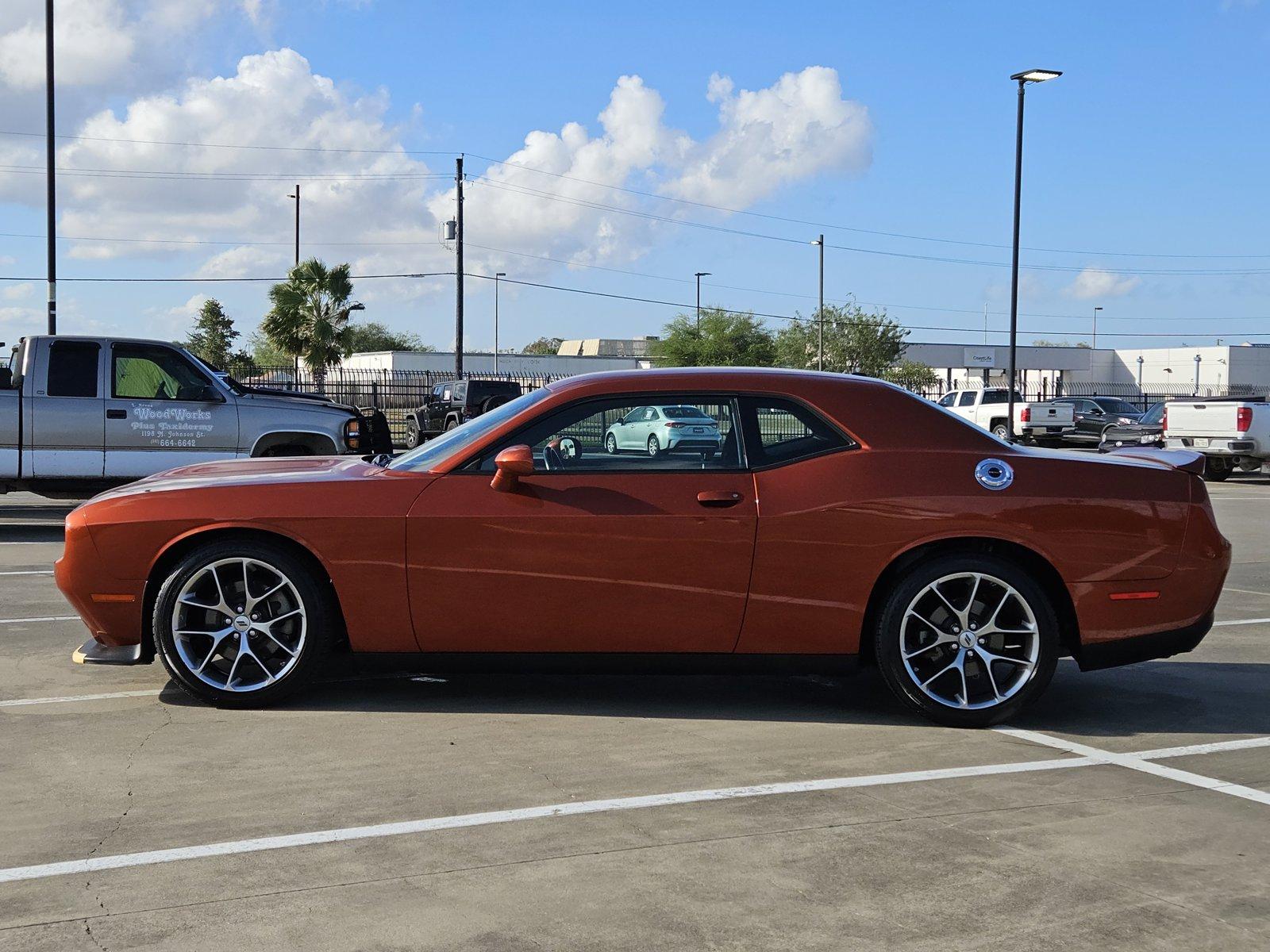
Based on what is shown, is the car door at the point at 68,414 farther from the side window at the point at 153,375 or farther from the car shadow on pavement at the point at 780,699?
the car shadow on pavement at the point at 780,699

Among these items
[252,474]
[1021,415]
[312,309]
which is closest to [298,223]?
[312,309]

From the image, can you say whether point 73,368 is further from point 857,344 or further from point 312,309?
point 857,344

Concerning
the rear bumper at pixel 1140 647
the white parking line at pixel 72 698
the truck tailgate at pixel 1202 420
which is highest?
the truck tailgate at pixel 1202 420

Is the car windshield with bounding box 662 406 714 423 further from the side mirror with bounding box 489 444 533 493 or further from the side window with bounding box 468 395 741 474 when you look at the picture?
the side mirror with bounding box 489 444 533 493

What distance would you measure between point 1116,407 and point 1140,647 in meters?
36.5

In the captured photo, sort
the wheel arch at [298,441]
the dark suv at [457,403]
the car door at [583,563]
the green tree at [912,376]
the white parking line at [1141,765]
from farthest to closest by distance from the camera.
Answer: the green tree at [912,376]
the dark suv at [457,403]
the wheel arch at [298,441]
the car door at [583,563]
the white parking line at [1141,765]

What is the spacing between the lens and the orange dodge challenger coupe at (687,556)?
18.2ft

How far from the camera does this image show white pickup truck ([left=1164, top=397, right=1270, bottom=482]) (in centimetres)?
2272

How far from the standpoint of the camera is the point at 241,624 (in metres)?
5.68

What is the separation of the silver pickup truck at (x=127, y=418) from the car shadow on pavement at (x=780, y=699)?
7195 millimetres

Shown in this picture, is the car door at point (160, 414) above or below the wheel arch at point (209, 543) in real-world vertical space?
above

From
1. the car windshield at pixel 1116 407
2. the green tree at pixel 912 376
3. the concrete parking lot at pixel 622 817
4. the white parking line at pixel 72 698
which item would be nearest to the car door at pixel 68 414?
the concrete parking lot at pixel 622 817

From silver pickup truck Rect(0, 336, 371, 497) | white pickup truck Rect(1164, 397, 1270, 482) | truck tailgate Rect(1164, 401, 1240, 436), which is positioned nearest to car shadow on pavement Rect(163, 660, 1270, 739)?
silver pickup truck Rect(0, 336, 371, 497)

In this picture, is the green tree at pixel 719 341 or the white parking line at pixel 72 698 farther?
the green tree at pixel 719 341
